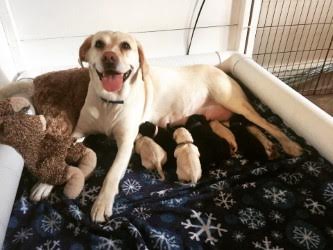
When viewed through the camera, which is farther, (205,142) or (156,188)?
(205,142)

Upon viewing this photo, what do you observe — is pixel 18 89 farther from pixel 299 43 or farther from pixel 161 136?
pixel 299 43

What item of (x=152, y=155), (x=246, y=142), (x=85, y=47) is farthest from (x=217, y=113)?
(x=85, y=47)

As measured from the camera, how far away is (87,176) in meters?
1.48

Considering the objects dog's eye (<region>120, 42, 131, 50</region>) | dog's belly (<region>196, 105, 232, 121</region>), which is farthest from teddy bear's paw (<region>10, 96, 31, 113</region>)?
dog's belly (<region>196, 105, 232, 121</region>)

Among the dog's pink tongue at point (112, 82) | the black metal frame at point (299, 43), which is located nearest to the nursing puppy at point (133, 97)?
the dog's pink tongue at point (112, 82)

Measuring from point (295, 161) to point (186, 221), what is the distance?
2.13 ft

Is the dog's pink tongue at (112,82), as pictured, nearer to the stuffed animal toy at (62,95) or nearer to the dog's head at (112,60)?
the dog's head at (112,60)

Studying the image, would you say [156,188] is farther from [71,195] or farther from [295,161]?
[295,161]

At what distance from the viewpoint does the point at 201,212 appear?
1334mm

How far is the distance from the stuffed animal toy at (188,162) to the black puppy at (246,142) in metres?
0.29

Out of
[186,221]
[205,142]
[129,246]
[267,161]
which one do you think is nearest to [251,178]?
[267,161]

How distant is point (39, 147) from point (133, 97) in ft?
1.75

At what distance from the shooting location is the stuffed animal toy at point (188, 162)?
1.46 metres

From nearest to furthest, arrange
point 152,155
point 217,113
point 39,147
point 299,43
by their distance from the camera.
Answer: point 39,147 → point 152,155 → point 217,113 → point 299,43
